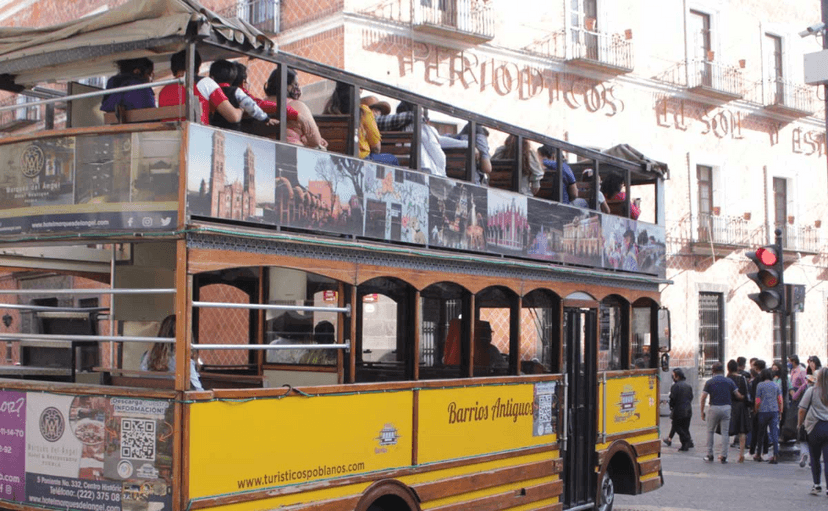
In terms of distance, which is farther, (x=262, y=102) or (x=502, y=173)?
(x=502, y=173)

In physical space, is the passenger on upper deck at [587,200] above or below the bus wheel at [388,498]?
above

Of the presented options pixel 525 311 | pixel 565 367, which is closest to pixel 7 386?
pixel 525 311

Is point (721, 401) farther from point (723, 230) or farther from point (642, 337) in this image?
point (723, 230)

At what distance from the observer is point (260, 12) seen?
19031 millimetres

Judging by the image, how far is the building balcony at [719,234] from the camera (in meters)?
25.0

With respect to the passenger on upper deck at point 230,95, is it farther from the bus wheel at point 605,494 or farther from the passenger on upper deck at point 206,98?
the bus wheel at point 605,494

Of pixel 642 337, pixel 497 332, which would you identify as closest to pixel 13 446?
pixel 497 332

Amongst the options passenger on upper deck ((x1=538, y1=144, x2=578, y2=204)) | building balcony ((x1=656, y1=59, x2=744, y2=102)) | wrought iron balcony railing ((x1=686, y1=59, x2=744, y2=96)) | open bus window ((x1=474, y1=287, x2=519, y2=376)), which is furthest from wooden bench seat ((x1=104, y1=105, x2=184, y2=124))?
wrought iron balcony railing ((x1=686, y1=59, x2=744, y2=96))

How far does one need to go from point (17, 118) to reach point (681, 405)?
14926mm

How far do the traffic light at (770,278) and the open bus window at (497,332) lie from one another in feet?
22.0

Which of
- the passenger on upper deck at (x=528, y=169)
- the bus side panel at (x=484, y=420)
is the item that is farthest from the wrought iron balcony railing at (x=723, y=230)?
the bus side panel at (x=484, y=420)

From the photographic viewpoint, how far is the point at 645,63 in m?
23.9

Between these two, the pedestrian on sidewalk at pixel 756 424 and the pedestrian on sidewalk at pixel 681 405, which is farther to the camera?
the pedestrian on sidewalk at pixel 681 405

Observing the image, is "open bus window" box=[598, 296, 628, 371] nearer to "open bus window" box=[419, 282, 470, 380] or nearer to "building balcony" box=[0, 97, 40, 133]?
"open bus window" box=[419, 282, 470, 380]
